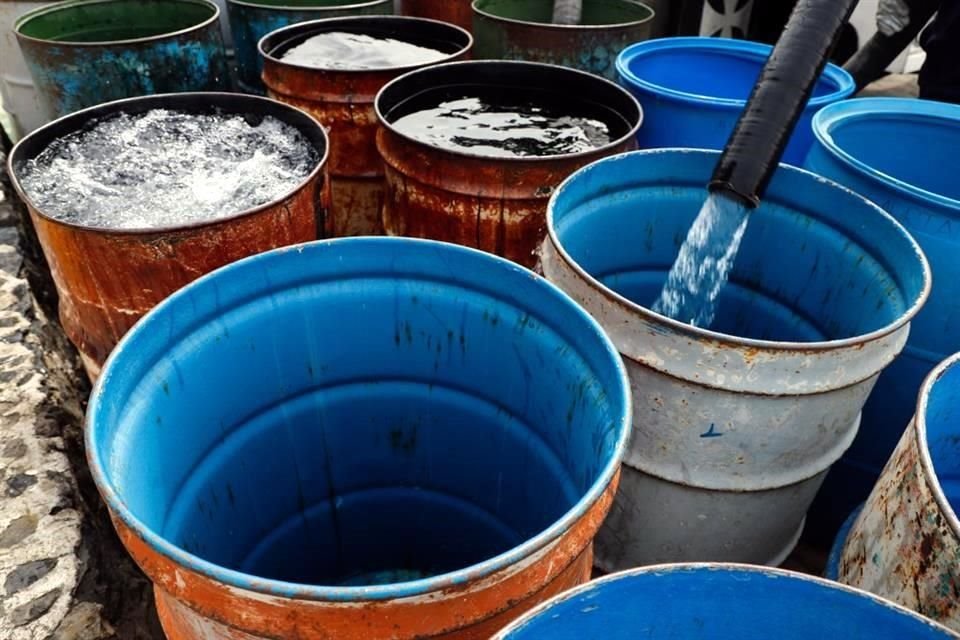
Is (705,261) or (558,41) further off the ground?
(558,41)

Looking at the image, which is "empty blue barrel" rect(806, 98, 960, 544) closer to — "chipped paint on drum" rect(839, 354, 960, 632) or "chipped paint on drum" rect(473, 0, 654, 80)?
"chipped paint on drum" rect(839, 354, 960, 632)

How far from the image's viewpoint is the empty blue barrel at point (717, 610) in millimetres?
986

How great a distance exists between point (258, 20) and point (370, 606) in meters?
3.15

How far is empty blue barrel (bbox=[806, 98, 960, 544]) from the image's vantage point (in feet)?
6.39

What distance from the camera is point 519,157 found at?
2.10 meters

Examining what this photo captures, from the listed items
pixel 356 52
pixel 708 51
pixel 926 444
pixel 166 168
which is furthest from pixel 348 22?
pixel 926 444

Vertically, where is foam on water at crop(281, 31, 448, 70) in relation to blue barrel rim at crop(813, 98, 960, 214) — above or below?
below

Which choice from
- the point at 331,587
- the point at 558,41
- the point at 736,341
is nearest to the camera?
the point at 331,587

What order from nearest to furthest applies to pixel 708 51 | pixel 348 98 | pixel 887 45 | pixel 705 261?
1. pixel 705 261
2. pixel 348 98
3. pixel 708 51
4. pixel 887 45

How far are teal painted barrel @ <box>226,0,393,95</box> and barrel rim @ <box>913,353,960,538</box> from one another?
116 inches

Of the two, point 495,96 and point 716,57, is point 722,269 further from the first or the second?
point 716,57

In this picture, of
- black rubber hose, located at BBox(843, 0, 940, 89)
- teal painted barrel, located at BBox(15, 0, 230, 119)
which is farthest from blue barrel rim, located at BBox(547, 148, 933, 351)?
black rubber hose, located at BBox(843, 0, 940, 89)

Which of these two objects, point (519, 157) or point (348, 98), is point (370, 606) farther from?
point (348, 98)

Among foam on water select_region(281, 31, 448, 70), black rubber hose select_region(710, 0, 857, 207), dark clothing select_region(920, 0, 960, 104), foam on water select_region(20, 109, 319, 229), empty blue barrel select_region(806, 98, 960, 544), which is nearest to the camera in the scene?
black rubber hose select_region(710, 0, 857, 207)
